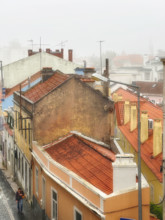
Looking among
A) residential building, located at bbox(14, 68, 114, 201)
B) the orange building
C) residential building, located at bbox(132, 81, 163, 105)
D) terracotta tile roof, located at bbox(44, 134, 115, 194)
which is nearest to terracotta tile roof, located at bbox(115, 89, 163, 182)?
residential building, located at bbox(14, 68, 114, 201)

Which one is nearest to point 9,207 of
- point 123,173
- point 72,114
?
point 72,114

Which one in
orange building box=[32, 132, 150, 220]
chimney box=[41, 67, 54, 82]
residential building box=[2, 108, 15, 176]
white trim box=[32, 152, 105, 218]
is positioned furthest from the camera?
residential building box=[2, 108, 15, 176]

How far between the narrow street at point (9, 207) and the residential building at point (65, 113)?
1.31 meters

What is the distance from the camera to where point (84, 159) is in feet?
64.1

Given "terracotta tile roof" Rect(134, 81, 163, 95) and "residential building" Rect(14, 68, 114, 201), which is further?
"terracotta tile roof" Rect(134, 81, 163, 95)

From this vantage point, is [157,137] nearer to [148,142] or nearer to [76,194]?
[148,142]

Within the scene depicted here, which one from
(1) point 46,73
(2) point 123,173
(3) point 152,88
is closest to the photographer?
(2) point 123,173

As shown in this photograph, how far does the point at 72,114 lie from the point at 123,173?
1105cm

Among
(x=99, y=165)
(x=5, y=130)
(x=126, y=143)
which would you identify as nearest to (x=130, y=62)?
(x=5, y=130)

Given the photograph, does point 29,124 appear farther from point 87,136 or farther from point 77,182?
point 77,182

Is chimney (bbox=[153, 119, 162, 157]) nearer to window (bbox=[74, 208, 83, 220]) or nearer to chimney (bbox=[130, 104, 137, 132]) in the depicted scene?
chimney (bbox=[130, 104, 137, 132])

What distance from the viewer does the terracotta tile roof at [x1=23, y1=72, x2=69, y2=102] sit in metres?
26.6

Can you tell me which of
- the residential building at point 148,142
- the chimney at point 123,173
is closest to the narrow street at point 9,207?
the residential building at point 148,142

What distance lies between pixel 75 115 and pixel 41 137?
8.61ft
